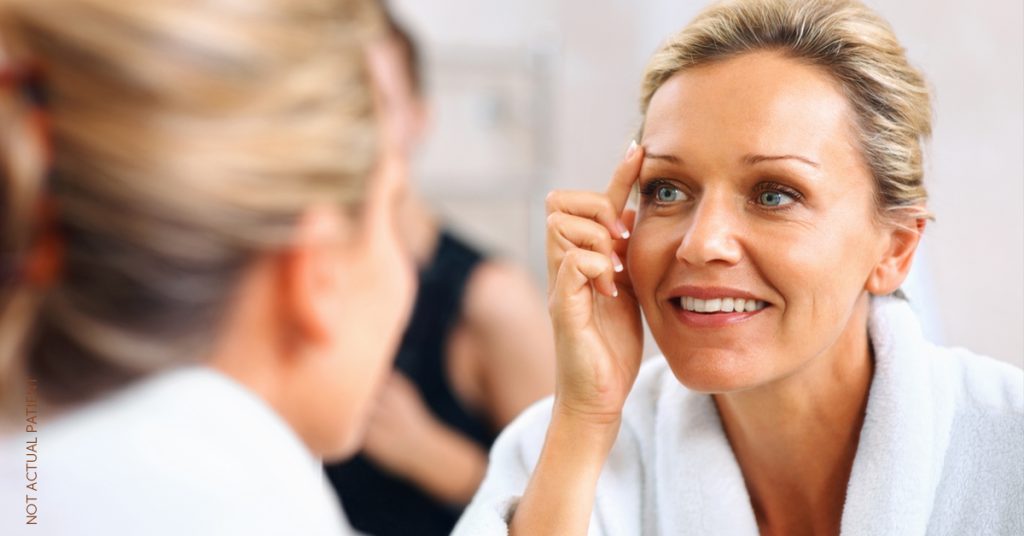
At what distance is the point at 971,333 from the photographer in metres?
0.94

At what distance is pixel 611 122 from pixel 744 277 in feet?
3.62

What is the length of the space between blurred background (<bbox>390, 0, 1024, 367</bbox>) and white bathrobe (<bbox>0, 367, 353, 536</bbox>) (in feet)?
1.70

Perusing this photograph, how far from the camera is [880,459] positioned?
0.81 metres

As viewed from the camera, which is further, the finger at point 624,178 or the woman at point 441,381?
the woman at point 441,381

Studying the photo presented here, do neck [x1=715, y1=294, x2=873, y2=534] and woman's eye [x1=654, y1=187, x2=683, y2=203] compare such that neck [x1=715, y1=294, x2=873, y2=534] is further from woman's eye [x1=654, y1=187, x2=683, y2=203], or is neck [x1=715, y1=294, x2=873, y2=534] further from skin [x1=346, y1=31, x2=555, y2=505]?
skin [x1=346, y1=31, x2=555, y2=505]

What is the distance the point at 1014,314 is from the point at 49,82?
78 cm

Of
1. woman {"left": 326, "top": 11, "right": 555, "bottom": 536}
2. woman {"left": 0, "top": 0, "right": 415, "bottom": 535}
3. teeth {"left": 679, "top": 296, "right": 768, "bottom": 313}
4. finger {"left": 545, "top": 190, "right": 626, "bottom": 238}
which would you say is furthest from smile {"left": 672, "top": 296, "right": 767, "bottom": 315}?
woman {"left": 326, "top": 11, "right": 555, "bottom": 536}

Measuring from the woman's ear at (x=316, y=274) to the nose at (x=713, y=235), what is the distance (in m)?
0.31

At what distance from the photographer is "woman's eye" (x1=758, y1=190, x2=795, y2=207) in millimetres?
805

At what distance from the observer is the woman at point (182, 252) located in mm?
478

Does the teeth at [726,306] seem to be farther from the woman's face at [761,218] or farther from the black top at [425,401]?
the black top at [425,401]

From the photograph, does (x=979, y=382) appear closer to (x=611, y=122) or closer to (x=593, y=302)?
(x=593, y=302)

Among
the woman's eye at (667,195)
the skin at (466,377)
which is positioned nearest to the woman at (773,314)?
the woman's eye at (667,195)

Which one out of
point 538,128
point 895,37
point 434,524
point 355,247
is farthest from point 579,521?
point 538,128
